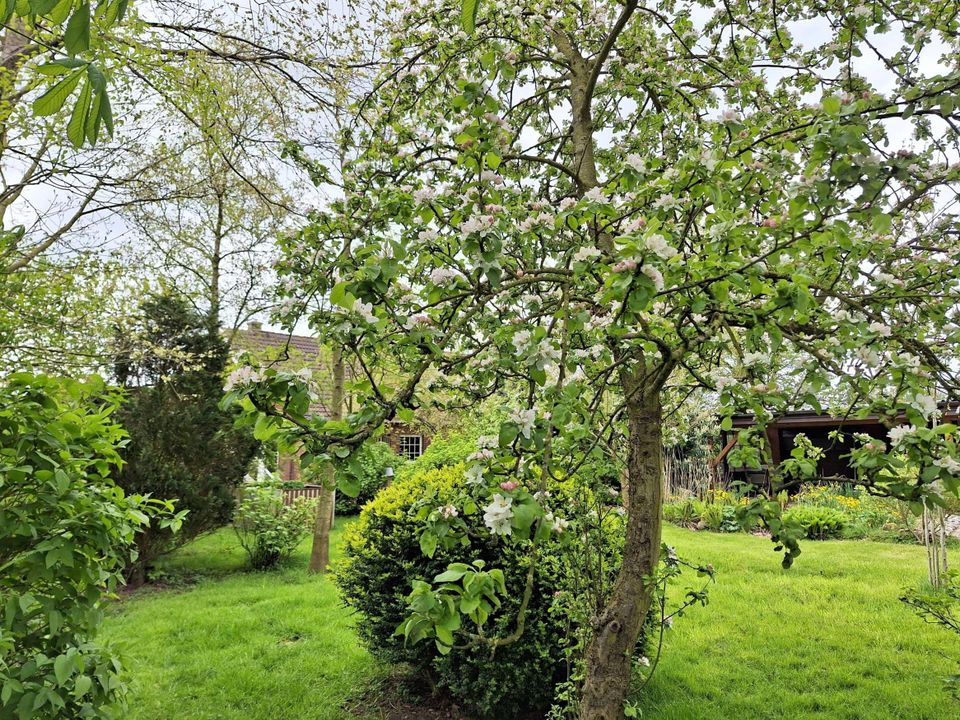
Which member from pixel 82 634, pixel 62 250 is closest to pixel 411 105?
pixel 82 634

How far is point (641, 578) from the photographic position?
2.50 m

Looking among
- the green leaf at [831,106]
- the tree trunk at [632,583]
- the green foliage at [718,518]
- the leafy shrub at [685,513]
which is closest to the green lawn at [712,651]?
the tree trunk at [632,583]

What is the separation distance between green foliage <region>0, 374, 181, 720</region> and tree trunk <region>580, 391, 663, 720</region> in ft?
6.36

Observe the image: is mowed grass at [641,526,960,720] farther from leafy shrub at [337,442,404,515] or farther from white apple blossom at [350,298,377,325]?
leafy shrub at [337,442,404,515]

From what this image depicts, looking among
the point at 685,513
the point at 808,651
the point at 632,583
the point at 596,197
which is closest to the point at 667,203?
the point at 596,197

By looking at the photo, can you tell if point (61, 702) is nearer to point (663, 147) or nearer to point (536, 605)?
point (536, 605)

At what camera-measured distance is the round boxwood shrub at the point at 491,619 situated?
10.4 ft

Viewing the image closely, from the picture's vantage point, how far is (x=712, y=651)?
4195 millimetres

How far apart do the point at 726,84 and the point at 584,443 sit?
2.05 meters

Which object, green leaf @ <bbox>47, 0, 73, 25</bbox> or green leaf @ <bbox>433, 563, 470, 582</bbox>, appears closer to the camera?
green leaf @ <bbox>47, 0, 73, 25</bbox>

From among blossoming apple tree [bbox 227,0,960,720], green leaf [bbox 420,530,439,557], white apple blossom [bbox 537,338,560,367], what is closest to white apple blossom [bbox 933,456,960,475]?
blossoming apple tree [bbox 227,0,960,720]

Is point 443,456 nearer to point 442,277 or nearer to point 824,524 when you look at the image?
point 442,277

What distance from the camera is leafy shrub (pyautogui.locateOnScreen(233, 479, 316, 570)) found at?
24.8ft

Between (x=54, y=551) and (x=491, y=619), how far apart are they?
2.17 meters
